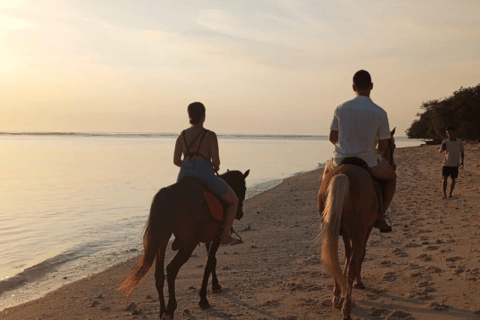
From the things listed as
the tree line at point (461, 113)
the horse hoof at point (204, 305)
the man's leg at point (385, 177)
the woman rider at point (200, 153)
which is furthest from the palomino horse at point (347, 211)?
the tree line at point (461, 113)

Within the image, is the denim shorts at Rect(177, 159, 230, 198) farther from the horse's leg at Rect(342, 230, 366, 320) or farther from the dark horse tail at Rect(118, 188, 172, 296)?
the horse's leg at Rect(342, 230, 366, 320)

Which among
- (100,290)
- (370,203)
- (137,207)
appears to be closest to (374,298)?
(370,203)

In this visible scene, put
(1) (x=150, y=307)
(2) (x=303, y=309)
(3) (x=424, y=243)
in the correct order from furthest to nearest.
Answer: (3) (x=424, y=243) → (1) (x=150, y=307) → (2) (x=303, y=309)

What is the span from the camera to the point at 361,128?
5918mm

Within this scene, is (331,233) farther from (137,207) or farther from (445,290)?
(137,207)

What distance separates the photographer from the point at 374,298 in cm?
644

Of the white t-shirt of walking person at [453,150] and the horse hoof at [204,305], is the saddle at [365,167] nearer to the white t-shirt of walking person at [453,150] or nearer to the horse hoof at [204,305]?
the horse hoof at [204,305]

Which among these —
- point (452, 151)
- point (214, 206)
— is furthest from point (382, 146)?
point (452, 151)

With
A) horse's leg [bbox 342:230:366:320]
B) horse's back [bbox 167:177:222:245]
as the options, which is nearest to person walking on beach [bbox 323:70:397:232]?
horse's leg [bbox 342:230:366:320]

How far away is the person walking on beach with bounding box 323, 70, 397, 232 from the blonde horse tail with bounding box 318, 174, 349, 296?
68cm

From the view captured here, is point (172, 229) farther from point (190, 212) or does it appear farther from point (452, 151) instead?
point (452, 151)

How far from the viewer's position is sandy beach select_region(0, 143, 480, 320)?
6148mm

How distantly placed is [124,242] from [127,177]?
18.5 meters

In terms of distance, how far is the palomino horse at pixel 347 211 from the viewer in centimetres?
537
